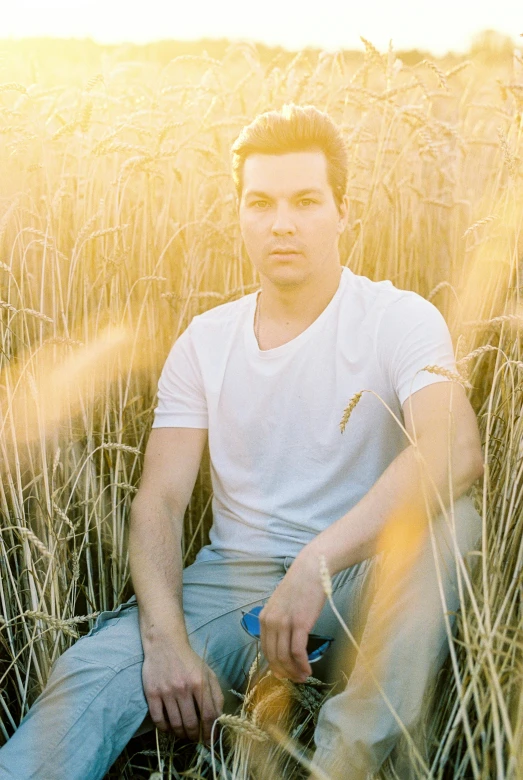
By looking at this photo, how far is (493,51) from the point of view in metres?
7.11

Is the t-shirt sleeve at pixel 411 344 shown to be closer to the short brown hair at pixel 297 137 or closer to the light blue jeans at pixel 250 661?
the light blue jeans at pixel 250 661

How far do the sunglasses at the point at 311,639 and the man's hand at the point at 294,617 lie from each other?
9cm

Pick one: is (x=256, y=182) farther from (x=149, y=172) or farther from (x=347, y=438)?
(x=347, y=438)

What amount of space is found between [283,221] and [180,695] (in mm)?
1190

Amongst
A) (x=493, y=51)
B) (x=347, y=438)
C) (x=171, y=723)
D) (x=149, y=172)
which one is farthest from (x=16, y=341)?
(x=493, y=51)

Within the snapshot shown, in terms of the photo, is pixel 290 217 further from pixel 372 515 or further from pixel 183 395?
pixel 372 515

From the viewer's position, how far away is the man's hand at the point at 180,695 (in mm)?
1653

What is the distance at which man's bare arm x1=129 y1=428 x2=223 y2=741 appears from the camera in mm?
1659

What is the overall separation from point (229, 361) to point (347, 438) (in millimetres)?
420

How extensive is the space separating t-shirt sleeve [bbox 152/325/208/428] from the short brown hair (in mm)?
582

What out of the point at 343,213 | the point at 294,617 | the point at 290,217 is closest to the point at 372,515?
the point at 294,617

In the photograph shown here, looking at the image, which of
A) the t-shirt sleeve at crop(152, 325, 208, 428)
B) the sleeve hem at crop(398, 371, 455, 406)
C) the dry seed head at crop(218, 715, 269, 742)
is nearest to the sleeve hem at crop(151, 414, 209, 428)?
the t-shirt sleeve at crop(152, 325, 208, 428)

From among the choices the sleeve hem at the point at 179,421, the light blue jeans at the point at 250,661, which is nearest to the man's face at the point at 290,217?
the sleeve hem at the point at 179,421

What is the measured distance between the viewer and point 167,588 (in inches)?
72.8
